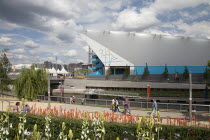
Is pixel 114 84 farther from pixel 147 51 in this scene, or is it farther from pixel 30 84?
pixel 147 51

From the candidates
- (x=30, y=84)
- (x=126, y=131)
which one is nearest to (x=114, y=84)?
(x=30, y=84)

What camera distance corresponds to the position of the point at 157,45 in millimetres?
58750

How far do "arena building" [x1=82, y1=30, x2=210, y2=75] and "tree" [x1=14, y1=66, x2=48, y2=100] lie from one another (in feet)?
117

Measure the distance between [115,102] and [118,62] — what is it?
140ft

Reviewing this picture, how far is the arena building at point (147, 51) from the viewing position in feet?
185

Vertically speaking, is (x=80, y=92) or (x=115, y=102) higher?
(x=115, y=102)

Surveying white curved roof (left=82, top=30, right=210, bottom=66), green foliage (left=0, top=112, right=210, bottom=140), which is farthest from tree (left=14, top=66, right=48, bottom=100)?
white curved roof (left=82, top=30, right=210, bottom=66)

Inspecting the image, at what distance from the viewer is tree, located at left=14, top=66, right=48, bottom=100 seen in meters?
20.2

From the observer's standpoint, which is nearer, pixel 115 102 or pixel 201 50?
pixel 115 102

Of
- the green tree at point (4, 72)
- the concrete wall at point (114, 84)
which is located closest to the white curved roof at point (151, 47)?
the concrete wall at point (114, 84)

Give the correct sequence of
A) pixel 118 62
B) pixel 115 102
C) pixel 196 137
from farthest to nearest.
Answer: pixel 118 62
pixel 115 102
pixel 196 137

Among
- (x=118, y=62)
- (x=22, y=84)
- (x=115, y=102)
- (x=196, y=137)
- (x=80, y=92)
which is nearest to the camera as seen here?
(x=196, y=137)

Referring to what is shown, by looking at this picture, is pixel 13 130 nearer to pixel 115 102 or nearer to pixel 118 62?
pixel 115 102

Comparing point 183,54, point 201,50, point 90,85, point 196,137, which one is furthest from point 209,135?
point 201,50
